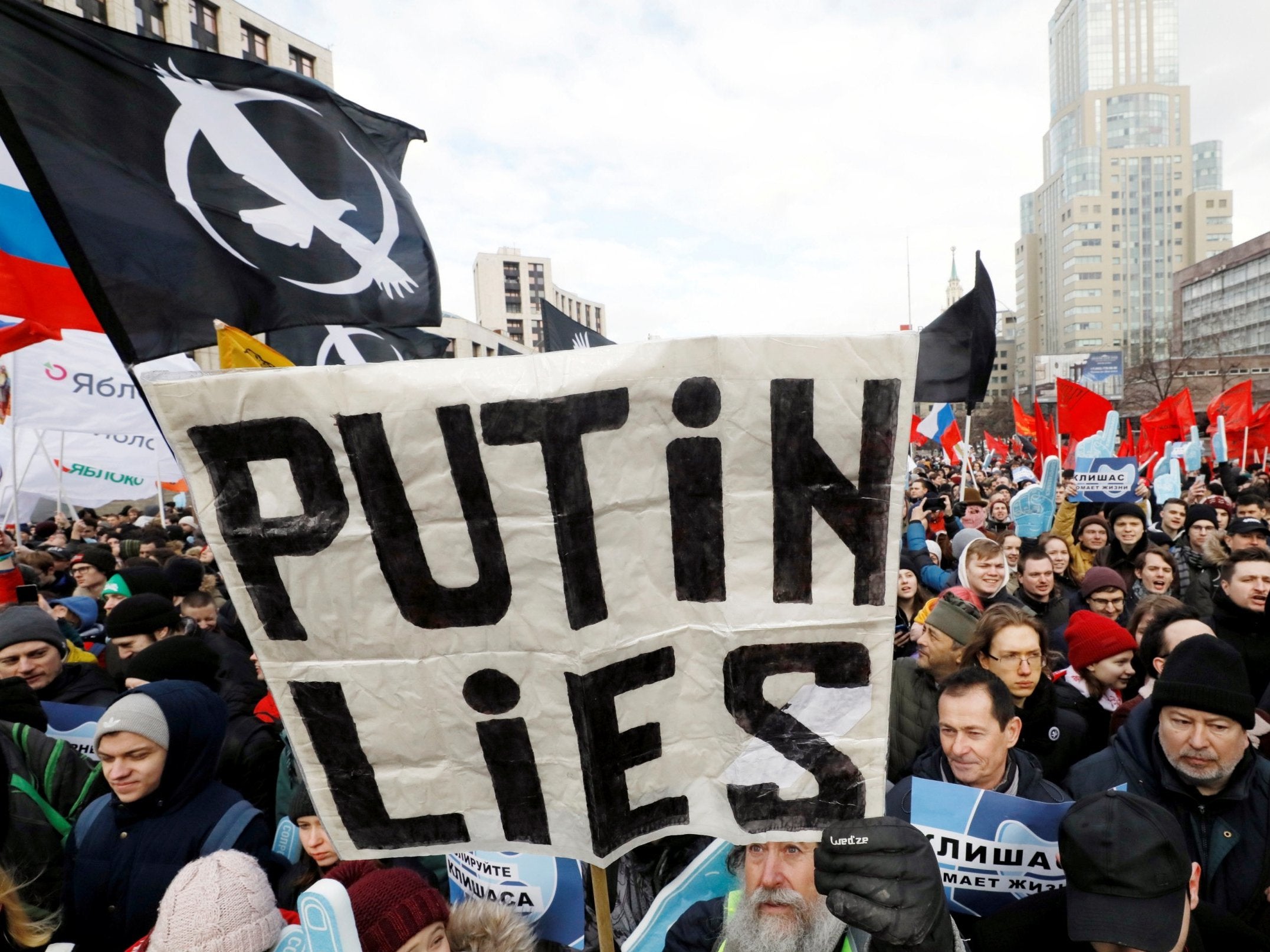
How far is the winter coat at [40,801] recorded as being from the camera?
8.09 feet

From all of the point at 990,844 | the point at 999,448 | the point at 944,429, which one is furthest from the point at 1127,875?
the point at 999,448

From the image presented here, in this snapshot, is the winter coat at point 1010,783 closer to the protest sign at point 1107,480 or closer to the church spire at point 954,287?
the protest sign at point 1107,480

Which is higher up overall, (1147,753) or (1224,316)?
(1224,316)

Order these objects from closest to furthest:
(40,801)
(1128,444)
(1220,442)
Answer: (40,801), (1128,444), (1220,442)

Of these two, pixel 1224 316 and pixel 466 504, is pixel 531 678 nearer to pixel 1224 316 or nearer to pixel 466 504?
pixel 466 504

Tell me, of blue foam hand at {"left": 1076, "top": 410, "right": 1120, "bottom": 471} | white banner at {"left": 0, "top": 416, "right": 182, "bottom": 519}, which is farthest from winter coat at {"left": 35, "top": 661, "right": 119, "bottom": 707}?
blue foam hand at {"left": 1076, "top": 410, "right": 1120, "bottom": 471}

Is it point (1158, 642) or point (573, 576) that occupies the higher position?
point (573, 576)

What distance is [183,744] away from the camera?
8.43 feet

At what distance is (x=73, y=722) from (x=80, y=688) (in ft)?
1.17

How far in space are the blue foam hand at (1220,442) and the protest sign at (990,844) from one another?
14345 mm

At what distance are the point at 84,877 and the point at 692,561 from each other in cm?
218

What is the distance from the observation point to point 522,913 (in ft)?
8.03

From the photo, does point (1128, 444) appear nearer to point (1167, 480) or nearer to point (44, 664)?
point (1167, 480)

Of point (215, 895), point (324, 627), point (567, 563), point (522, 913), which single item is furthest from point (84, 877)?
point (567, 563)
